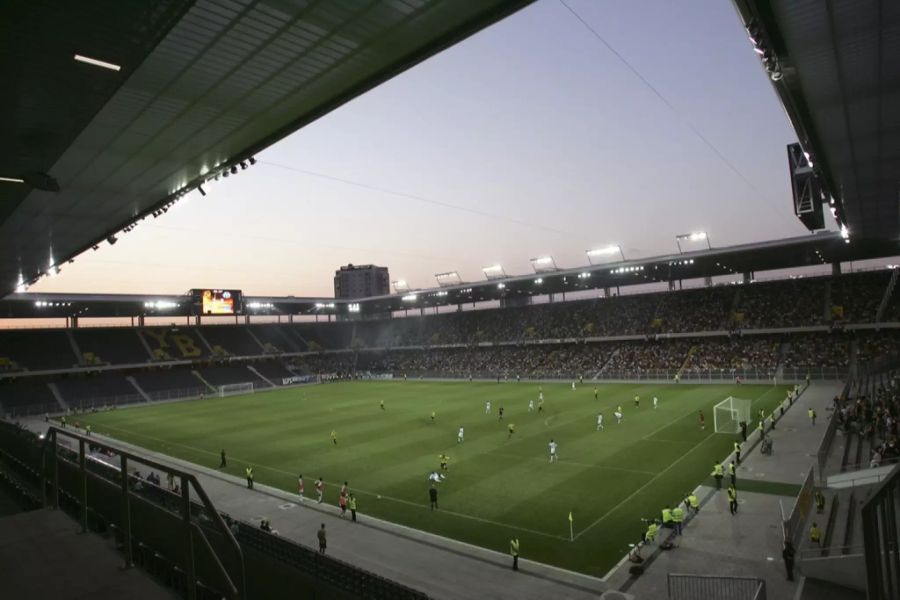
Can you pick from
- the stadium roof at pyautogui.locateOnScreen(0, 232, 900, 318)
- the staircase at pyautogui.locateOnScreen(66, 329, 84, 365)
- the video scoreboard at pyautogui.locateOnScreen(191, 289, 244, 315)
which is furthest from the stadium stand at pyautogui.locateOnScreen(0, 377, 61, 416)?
the video scoreboard at pyautogui.locateOnScreen(191, 289, 244, 315)

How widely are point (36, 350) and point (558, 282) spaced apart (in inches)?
2646

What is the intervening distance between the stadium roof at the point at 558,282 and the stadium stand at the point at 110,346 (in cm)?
260

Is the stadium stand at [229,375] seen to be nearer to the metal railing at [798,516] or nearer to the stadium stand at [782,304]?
the stadium stand at [782,304]

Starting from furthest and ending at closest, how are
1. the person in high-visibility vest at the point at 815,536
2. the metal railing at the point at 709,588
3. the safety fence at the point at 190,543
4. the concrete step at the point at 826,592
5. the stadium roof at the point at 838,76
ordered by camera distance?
the person in high-visibility vest at the point at 815,536 → the metal railing at the point at 709,588 → the concrete step at the point at 826,592 → the stadium roof at the point at 838,76 → the safety fence at the point at 190,543

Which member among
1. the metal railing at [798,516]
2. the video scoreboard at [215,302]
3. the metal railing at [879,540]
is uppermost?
the video scoreboard at [215,302]

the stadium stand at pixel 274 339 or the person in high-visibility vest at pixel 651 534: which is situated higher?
the stadium stand at pixel 274 339

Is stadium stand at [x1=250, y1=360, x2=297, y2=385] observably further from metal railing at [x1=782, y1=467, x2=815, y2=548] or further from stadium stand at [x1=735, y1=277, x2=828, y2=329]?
metal railing at [x1=782, y1=467, x2=815, y2=548]

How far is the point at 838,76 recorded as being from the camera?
1376 centimetres

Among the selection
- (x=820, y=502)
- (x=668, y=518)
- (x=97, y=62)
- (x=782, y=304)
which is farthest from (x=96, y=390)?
(x=782, y=304)

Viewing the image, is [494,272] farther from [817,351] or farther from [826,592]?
[826,592]

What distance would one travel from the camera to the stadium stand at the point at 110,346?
71.4m

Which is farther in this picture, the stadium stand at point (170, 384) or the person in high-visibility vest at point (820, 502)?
the stadium stand at point (170, 384)

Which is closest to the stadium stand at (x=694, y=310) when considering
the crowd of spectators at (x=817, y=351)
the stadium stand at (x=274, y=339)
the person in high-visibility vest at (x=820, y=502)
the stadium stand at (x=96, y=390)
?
the crowd of spectators at (x=817, y=351)

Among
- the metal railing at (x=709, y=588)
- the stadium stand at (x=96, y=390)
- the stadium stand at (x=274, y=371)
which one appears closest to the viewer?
the metal railing at (x=709, y=588)
